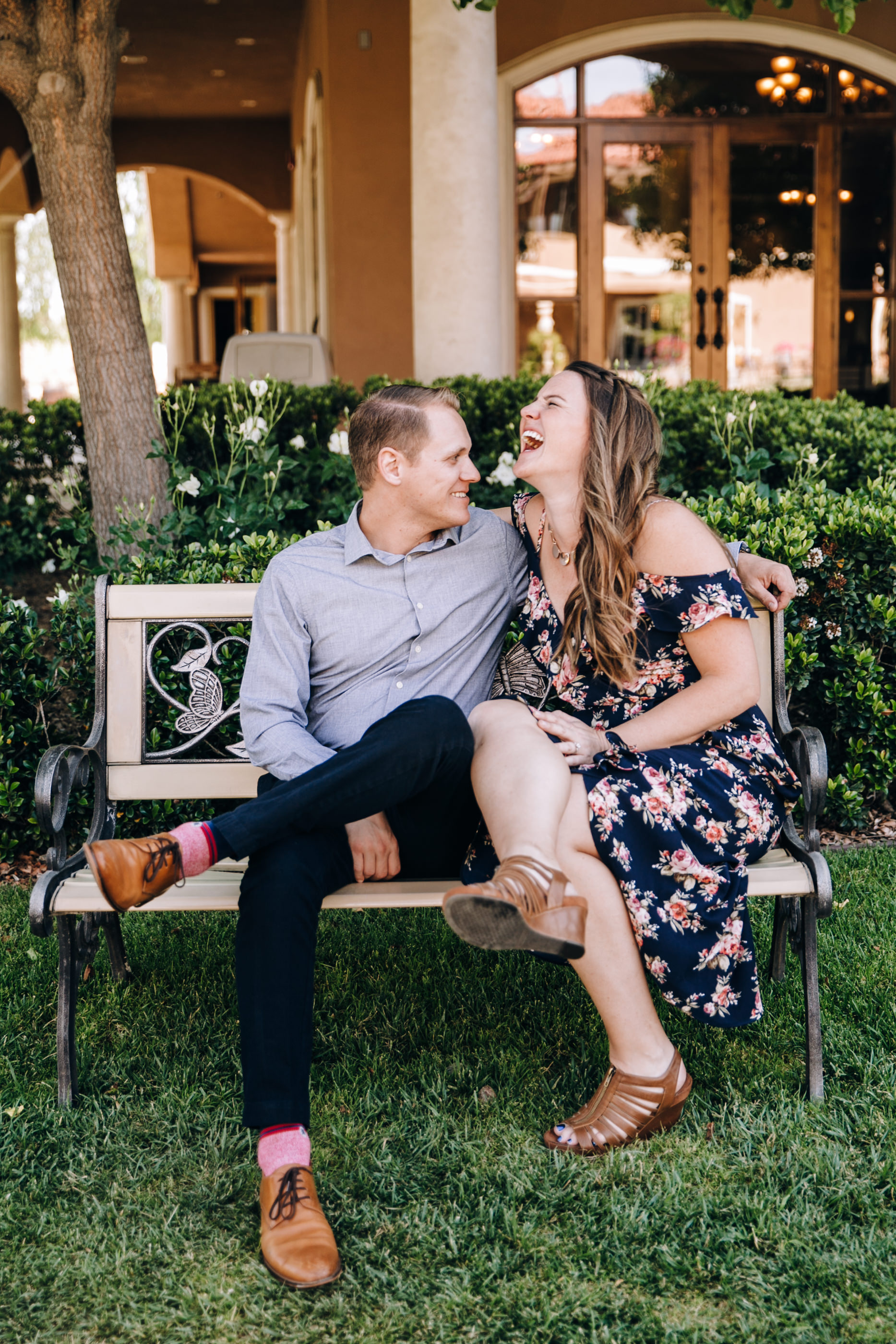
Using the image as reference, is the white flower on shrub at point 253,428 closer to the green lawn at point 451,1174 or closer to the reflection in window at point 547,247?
the green lawn at point 451,1174

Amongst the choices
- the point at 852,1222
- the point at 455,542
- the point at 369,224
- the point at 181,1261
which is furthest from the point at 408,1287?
the point at 369,224

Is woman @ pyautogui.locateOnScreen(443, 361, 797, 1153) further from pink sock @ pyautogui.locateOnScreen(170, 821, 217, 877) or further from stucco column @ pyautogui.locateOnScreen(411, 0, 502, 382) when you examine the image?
stucco column @ pyautogui.locateOnScreen(411, 0, 502, 382)

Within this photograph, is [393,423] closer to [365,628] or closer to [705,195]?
[365,628]

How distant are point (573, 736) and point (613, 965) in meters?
0.49

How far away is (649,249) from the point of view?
10352mm

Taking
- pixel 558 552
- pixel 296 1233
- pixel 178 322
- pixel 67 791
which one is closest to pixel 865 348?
pixel 558 552

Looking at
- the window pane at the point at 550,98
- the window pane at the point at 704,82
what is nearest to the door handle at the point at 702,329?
the window pane at the point at 704,82

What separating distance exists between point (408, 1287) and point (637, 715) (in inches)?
49.9

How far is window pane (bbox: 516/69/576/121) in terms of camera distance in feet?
33.1

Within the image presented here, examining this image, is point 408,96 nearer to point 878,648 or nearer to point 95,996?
point 878,648

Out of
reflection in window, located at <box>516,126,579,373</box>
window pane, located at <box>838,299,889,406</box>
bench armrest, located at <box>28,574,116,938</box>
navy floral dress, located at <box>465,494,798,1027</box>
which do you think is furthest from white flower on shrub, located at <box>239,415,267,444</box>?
window pane, located at <box>838,299,889,406</box>

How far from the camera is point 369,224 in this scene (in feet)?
31.2

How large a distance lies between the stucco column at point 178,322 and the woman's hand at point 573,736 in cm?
2480

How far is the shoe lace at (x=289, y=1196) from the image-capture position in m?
2.11
